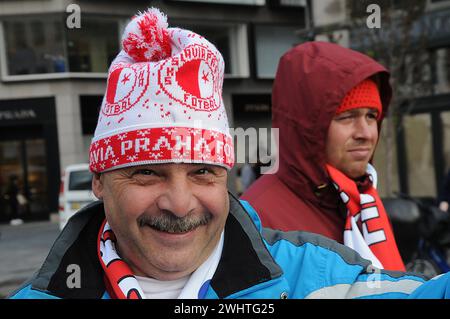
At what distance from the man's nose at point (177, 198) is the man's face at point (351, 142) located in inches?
47.6

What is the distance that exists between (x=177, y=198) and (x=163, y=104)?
0.27m

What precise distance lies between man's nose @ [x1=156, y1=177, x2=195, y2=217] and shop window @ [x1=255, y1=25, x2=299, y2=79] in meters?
19.0

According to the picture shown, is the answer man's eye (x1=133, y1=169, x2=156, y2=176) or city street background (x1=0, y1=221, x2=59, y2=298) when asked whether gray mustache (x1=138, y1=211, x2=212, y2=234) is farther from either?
city street background (x1=0, y1=221, x2=59, y2=298)

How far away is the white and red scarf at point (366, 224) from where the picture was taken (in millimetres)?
2340

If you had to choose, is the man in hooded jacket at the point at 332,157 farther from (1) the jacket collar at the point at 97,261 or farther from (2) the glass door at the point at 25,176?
(2) the glass door at the point at 25,176

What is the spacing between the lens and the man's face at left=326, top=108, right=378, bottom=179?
2.53 m

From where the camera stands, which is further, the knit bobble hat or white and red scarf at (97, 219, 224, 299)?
the knit bobble hat

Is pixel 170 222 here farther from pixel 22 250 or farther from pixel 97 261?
pixel 22 250

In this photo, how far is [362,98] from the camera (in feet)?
8.41

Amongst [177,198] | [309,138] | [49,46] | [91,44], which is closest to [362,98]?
[309,138]

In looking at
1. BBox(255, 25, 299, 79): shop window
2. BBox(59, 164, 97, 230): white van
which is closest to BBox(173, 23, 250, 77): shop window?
BBox(255, 25, 299, 79): shop window

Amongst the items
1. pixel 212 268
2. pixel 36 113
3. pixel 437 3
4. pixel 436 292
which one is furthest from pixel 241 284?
pixel 36 113
